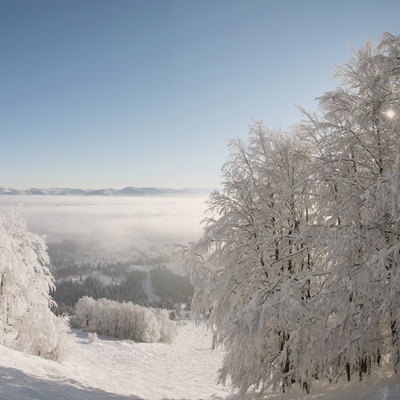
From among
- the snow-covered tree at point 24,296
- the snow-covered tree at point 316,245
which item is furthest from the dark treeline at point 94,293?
the snow-covered tree at point 316,245

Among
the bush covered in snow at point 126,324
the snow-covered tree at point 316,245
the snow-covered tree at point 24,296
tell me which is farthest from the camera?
the bush covered in snow at point 126,324

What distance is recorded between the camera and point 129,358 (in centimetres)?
3219

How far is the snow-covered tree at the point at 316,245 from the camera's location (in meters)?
5.99

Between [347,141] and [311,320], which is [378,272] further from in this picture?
[347,141]

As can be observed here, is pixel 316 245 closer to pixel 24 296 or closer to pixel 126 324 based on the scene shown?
pixel 24 296

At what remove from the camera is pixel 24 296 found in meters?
19.3

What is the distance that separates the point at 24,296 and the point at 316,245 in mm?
19225

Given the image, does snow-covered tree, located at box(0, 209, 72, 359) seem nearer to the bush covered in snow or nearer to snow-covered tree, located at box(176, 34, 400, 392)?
snow-covered tree, located at box(176, 34, 400, 392)

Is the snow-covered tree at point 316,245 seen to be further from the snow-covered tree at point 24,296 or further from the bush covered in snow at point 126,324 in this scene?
the bush covered in snow at point 126,324

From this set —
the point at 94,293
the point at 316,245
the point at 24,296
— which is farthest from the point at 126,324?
the point at 94,293

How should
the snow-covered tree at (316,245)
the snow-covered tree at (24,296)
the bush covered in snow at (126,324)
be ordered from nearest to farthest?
the snow-covered tree at (316,245) → the snow-covered tree at (24,296) → the bush covered in snow at (126,324)

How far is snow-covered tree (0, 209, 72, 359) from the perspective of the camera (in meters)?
18.3

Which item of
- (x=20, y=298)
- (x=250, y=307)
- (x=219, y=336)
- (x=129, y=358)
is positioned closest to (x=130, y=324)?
(x=129, y=358)

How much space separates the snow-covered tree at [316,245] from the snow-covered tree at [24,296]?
1317 centimetres
